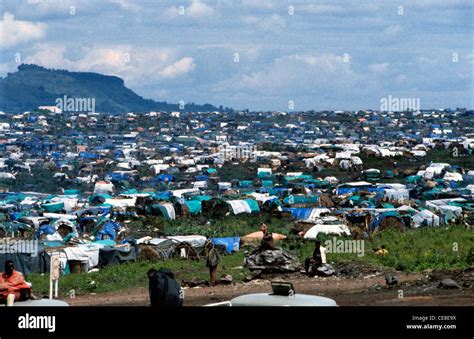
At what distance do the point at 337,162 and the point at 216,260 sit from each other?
58721 mm

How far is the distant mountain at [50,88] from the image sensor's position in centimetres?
13262

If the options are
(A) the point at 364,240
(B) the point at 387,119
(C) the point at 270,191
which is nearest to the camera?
(A) the point at 364,240

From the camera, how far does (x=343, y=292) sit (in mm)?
15812

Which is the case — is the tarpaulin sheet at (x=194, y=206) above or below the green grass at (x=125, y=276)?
below

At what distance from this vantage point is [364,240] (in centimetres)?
2473

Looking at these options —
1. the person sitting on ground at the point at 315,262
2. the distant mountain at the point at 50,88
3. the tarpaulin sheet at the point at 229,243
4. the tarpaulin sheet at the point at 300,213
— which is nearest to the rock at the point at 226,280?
the person sitting on ground at the point at 315,262

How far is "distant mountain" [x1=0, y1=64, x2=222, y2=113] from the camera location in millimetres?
132625

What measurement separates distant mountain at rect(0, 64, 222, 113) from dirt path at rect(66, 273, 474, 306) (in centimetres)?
11164

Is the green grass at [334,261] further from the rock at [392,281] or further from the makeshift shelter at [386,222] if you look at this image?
the makeshift shelter at [386,222]

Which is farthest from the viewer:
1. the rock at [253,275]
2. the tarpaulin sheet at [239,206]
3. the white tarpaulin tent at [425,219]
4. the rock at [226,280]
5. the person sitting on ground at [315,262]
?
the tarpaulin sheet at [239,206]

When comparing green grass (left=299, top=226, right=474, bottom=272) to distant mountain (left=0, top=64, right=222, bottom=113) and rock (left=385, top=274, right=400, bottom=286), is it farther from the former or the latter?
distant mountain (left=0, top=64, right=222, bottom=113)

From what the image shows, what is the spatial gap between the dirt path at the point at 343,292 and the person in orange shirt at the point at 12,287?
5968 millimetres
